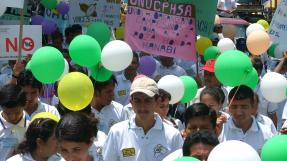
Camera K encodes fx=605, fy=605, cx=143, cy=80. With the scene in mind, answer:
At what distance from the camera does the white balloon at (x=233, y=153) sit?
2873mm

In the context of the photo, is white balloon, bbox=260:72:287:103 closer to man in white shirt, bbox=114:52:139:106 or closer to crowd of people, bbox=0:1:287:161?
crowd of people, bbox=0:1:287:161

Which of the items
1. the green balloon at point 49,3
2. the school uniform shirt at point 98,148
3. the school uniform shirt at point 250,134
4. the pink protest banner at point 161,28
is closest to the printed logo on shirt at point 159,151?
the school uniform shirt at point 98,148

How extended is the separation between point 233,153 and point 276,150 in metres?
0.39

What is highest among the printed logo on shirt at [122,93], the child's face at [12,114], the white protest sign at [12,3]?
the white protest sign at [12,3]

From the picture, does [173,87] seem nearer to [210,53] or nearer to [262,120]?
[262,120]

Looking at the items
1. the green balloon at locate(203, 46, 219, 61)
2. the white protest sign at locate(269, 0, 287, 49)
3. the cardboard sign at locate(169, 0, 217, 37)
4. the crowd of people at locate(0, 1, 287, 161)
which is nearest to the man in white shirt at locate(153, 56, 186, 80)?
the green balloon at locate(203, 46, 219, 61)

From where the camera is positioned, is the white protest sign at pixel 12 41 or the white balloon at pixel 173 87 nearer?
the white balloon at pixel 173 87

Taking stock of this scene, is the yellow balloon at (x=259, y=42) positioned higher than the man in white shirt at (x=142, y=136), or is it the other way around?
the yellow balloon at (x=259, y=42)

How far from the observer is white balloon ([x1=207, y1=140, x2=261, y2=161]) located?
113 inches

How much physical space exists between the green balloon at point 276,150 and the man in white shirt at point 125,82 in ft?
13.0

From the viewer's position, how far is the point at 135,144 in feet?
15.0

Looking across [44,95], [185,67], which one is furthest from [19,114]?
[185,67]

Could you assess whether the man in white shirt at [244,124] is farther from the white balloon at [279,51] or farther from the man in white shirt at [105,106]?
the white balloon at [279,51]

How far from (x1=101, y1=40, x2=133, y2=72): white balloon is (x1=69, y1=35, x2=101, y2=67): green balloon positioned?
0.08 meters
